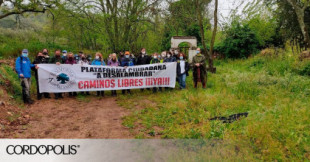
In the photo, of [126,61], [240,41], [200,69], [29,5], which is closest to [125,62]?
[126,61]

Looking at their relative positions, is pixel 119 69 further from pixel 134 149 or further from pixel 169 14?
pixel 169 14

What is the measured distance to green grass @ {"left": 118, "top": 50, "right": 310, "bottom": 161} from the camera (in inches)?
169

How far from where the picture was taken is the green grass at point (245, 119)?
429 centimetres

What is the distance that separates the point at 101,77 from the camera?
9164mm

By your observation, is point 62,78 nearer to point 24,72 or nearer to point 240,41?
point 24,72

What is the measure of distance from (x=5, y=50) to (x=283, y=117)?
14028 millimetres

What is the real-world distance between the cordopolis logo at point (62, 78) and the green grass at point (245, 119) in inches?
→ 83.4

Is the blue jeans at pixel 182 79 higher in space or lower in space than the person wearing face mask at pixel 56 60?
lower

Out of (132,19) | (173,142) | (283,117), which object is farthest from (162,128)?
(132,19)

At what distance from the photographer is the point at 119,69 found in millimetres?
9328

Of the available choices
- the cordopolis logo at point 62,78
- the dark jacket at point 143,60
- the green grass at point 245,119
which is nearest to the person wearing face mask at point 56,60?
the cordopolis logo at point 62,78

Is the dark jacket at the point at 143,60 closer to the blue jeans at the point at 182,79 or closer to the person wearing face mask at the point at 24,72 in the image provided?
the blue jeans at the point at 182,79

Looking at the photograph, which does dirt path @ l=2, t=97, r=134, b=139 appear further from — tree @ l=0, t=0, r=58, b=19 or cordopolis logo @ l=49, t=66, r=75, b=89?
tree @ l=0, t=0, r=58, b=19

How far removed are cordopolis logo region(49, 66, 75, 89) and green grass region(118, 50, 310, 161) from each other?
2119 mm
